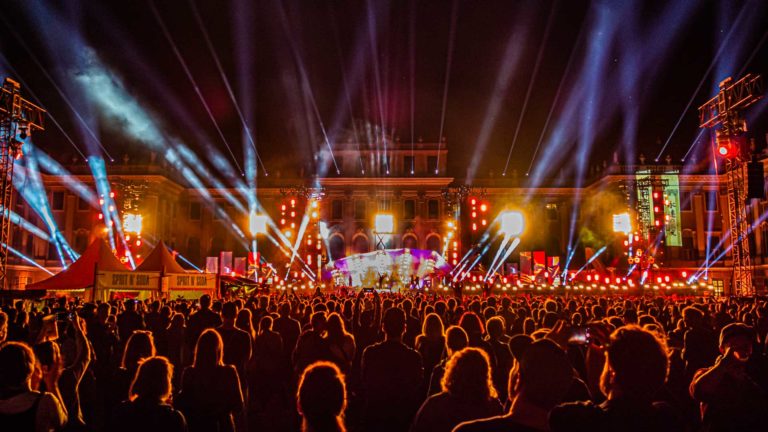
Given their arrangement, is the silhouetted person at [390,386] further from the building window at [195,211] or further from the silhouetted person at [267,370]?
the building window at [195,211]

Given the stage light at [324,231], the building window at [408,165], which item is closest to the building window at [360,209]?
the stage light at [324,231]

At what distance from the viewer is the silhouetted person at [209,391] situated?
4.93m

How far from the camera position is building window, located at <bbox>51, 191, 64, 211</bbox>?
56.7m

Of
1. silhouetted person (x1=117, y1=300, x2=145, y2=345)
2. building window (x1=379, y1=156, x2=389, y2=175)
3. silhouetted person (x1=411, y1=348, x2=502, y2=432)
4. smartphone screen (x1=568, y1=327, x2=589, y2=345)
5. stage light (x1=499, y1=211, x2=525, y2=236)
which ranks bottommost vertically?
silhouetted person (x1=117, y1=300, x2=145, y2=345)

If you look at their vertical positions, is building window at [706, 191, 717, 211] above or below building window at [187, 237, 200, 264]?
above

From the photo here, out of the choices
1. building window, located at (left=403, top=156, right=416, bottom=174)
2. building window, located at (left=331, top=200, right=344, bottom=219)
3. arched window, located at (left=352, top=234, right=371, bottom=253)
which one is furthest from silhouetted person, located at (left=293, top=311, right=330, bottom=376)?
building window, located at (left=403, top=156, right=416, bottom=174)

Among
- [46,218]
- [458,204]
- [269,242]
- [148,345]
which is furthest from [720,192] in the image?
[46,218]

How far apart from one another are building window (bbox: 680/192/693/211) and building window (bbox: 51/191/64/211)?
198 feet

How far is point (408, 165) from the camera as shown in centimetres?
6153

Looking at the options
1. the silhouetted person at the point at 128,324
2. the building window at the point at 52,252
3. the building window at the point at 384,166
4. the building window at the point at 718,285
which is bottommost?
the building window at the point at 718,285

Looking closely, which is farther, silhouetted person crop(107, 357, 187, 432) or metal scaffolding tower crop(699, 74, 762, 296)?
metal scaffolding tower crop(699, 74, 762, 296)

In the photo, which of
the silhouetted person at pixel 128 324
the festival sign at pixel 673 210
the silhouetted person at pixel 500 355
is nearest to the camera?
the silhouetted person at pixel 500 355

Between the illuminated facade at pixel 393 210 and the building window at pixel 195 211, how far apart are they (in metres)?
0.11

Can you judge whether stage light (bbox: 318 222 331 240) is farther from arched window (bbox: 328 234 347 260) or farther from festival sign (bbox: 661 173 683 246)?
festival sign (bbox: 661 173 683 246)
